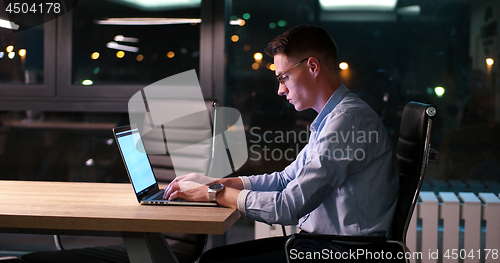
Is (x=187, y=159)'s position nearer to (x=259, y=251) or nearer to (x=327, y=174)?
(x=259, y=251)

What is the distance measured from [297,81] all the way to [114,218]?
812 mm

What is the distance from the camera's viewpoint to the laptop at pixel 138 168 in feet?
5.34

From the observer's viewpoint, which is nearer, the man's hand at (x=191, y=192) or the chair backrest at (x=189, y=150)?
the man's hand at (x=191, y=192)

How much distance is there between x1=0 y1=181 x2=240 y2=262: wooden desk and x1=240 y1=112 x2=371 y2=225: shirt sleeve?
12 centimetres

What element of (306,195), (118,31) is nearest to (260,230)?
(306,195)

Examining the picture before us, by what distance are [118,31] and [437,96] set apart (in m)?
2.30

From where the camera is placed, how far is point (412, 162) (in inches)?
61.8

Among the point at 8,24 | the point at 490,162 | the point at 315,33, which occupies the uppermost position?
the point at 8,24

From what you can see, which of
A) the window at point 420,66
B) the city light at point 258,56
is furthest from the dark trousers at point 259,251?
the city light at point 258,56

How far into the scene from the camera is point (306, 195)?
1465 mm

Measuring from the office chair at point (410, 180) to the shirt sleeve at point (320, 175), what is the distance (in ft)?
0.31

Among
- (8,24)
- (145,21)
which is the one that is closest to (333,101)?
(145,21)

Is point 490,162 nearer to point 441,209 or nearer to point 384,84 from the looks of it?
point 441,209

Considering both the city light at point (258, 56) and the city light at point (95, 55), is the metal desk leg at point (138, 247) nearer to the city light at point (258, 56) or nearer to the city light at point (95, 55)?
the city light at point (258, 56)
